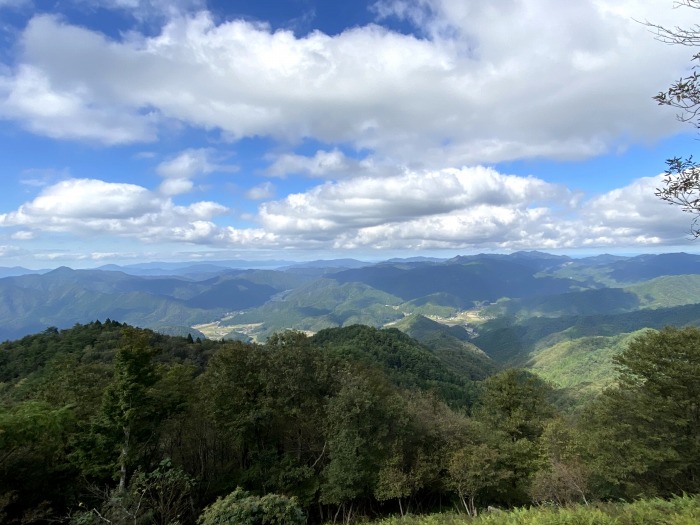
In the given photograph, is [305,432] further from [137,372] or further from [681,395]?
[681,395]

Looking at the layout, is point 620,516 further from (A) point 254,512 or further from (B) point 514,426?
(B) point 514,426

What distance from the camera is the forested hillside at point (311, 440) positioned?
2195cm

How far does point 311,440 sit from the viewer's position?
2975cm

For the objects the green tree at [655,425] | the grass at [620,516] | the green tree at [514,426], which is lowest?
the green tree at [514,426]

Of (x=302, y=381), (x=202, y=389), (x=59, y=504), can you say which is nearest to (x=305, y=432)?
(x=302, y=381)

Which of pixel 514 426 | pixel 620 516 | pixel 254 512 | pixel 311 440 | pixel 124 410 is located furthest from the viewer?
pixel 514 426

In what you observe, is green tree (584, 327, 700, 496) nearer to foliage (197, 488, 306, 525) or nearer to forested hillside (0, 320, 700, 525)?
forested hillside (0, 320, 700, 525)

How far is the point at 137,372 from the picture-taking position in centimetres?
2252

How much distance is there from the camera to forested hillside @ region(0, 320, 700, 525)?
22.0m

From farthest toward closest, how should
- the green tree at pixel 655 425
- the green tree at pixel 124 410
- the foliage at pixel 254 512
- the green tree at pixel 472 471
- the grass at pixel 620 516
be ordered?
the green tree at pixel 472 471, the green tree at pixel 655 425, the green tree at pixel 124 410, the foliage at pixel 254 512, the grass at pixel 620 516

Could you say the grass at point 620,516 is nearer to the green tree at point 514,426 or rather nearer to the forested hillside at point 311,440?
the forested hillside at point 311,440

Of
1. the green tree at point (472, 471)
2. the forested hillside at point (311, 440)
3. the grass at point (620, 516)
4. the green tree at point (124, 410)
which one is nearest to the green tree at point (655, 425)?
the forested hillside at point (311, 440)

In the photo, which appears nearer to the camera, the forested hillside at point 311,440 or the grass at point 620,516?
the grass at point 620,516

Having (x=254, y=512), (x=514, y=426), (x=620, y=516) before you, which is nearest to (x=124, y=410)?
(x=254, y=512)
